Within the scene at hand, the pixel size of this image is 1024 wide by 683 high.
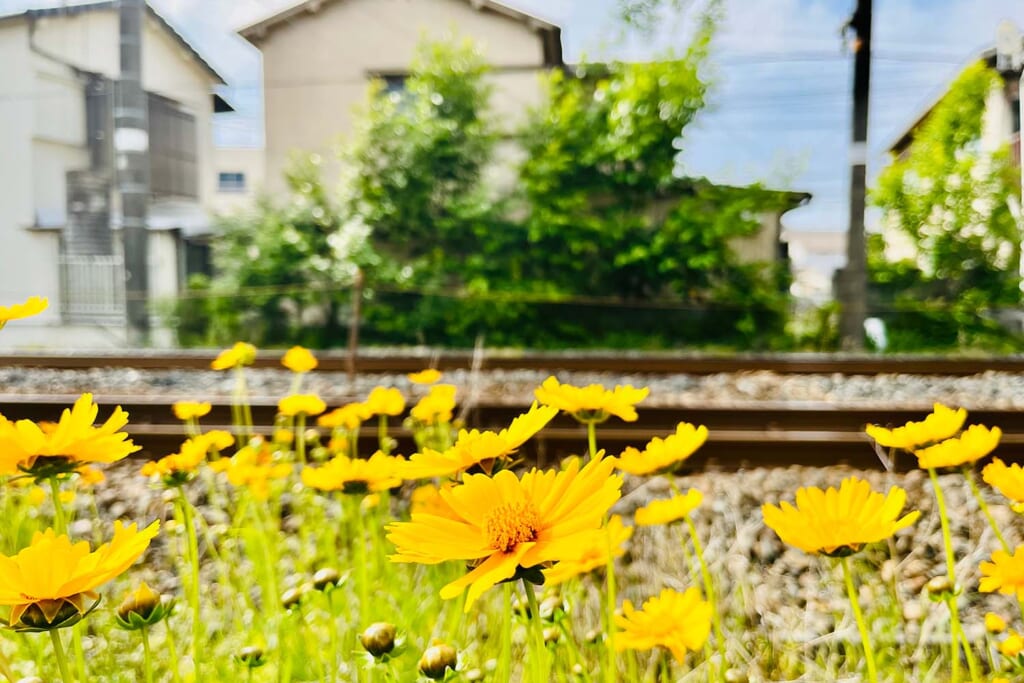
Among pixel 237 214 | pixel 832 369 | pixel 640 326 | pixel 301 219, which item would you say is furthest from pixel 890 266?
pixel 237 214

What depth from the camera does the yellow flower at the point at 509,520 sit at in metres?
0.36

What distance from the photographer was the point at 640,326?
25.2 ft

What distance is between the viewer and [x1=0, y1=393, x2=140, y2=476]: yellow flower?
48cm

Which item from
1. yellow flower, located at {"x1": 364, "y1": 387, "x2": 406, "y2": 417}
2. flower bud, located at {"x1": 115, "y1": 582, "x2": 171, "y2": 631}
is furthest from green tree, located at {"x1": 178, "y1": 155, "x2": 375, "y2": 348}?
flower bud, located at {"x1": 115, "y1": 582, "x2": 171, "y2": 631}

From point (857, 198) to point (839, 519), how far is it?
647 cm

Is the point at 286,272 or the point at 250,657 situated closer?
the point at 250,657

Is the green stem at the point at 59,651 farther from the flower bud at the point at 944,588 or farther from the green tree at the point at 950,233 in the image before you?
the green tree at the point at 950,233

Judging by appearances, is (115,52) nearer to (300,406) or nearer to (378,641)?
(300,406)

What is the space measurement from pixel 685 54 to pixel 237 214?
592 cm

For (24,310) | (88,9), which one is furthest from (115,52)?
(24,310)

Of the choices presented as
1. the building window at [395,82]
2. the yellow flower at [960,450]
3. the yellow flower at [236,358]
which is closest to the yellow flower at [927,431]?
the yellow flower at [960,450]

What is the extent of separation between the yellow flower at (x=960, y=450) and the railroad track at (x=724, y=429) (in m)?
1.36

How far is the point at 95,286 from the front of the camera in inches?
249

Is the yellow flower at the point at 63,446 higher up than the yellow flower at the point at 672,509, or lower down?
higher up
